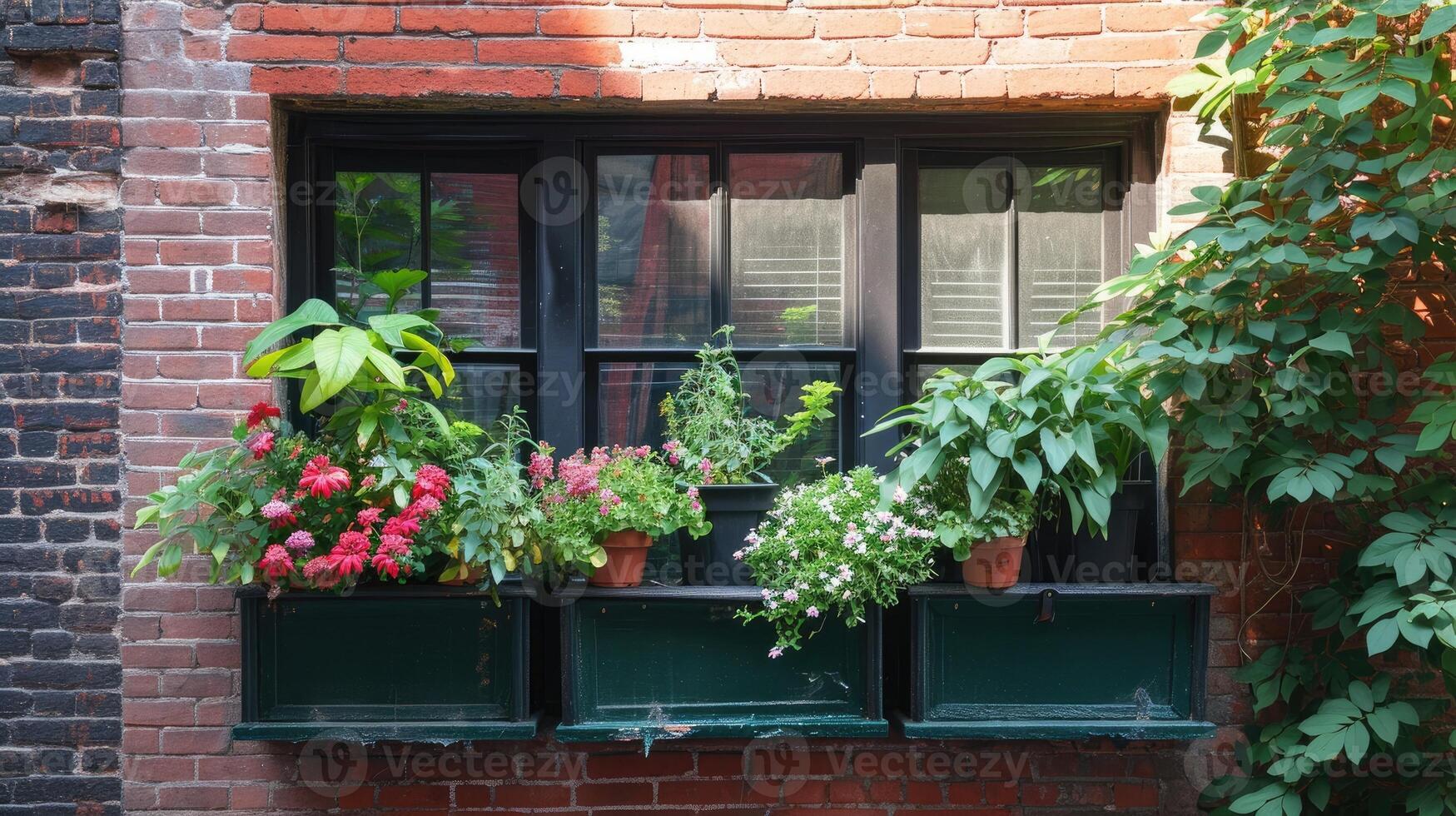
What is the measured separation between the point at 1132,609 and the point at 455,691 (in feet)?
6.11

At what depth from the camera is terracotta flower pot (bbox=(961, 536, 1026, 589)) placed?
2.43 m

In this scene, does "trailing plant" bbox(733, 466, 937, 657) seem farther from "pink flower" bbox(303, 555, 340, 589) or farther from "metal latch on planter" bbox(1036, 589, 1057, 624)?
"pink flower" bbox(303, 555, 340, 589)

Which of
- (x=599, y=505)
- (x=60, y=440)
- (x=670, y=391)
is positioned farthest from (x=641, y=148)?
(x=60, y=440)

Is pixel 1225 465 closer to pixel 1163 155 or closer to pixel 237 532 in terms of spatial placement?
pixel 1163 155

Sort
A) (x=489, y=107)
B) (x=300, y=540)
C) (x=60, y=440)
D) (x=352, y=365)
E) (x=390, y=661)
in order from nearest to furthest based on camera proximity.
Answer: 1. (x=352, y=365)
2. (x=300, y=540)
3. (x=390, y=661)
4. (x=60, y=440)
5. (x=489, y=107)

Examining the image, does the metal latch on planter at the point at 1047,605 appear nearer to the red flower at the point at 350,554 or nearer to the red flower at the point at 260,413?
the red flower at the point at 350,554

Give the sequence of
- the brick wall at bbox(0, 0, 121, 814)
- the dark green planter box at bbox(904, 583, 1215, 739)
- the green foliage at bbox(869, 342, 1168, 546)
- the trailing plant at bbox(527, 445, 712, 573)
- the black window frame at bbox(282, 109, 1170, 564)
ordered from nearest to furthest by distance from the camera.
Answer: the green foliage at bbox(869, 342, 1168, 546) < the trailing plant at bbox(527, 445, 712, 573) < the dark green planter box at bbox(904, 583, 1215, 739) < the brick wall at bbox(0, 0, 121, 814) < the black window frame at bbox(282, 109, 1170, 564)

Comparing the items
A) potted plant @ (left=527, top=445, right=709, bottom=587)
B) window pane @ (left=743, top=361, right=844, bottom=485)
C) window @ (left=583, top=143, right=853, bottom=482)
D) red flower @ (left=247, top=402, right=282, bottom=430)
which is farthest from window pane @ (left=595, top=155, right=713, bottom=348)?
red flower @ (left=247, top=402, right=282, bottom=430)

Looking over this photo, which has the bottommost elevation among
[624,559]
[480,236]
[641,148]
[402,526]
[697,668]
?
[697,668]

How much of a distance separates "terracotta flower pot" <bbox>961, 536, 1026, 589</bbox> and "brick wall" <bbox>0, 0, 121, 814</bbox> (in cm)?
242

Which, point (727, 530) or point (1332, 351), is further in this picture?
point (727, 530)

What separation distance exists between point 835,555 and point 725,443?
48 centimetres

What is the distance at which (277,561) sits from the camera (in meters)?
2.24

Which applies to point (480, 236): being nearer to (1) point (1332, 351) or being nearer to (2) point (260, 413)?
(2) point (260, 413)
